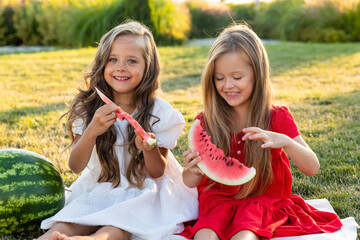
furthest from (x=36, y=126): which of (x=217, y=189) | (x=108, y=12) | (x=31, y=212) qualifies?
(x=108, y=12)

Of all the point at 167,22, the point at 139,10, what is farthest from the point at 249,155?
the point at 167,22

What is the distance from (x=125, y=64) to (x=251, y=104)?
39.8 inches

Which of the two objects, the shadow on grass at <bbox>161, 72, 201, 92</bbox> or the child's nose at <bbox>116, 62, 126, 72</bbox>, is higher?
the child's nose at <bbox>116, 62, 126, 72</bbox>

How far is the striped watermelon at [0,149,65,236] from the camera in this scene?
9.74 ft

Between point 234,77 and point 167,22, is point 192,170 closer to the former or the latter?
point 234,77

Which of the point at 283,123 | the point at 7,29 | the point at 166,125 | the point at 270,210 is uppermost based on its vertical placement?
the point at 283,123

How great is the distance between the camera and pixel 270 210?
→ 3.05 metres

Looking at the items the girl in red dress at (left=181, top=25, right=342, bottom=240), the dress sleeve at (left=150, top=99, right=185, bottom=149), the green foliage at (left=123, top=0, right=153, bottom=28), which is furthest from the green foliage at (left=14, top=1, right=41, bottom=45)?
the girl in red dress at (left=181, top=25, right=342, bottom=240)

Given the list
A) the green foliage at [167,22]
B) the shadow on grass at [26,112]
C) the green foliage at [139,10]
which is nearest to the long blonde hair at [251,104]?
the shadow on grass at [26,112]

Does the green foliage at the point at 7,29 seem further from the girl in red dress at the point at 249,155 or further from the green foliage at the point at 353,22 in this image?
the girl in red dress at the point at 249,155

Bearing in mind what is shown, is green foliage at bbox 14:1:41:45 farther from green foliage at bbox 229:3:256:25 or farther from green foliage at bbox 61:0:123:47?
green foliage at bbox 229:3:256:25

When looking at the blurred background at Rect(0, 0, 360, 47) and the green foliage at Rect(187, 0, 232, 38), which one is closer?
the blurred background at Rect(0, 0, 360, 47)

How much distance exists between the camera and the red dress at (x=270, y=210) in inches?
115

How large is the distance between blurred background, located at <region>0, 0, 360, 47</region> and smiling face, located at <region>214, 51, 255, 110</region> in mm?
10676
